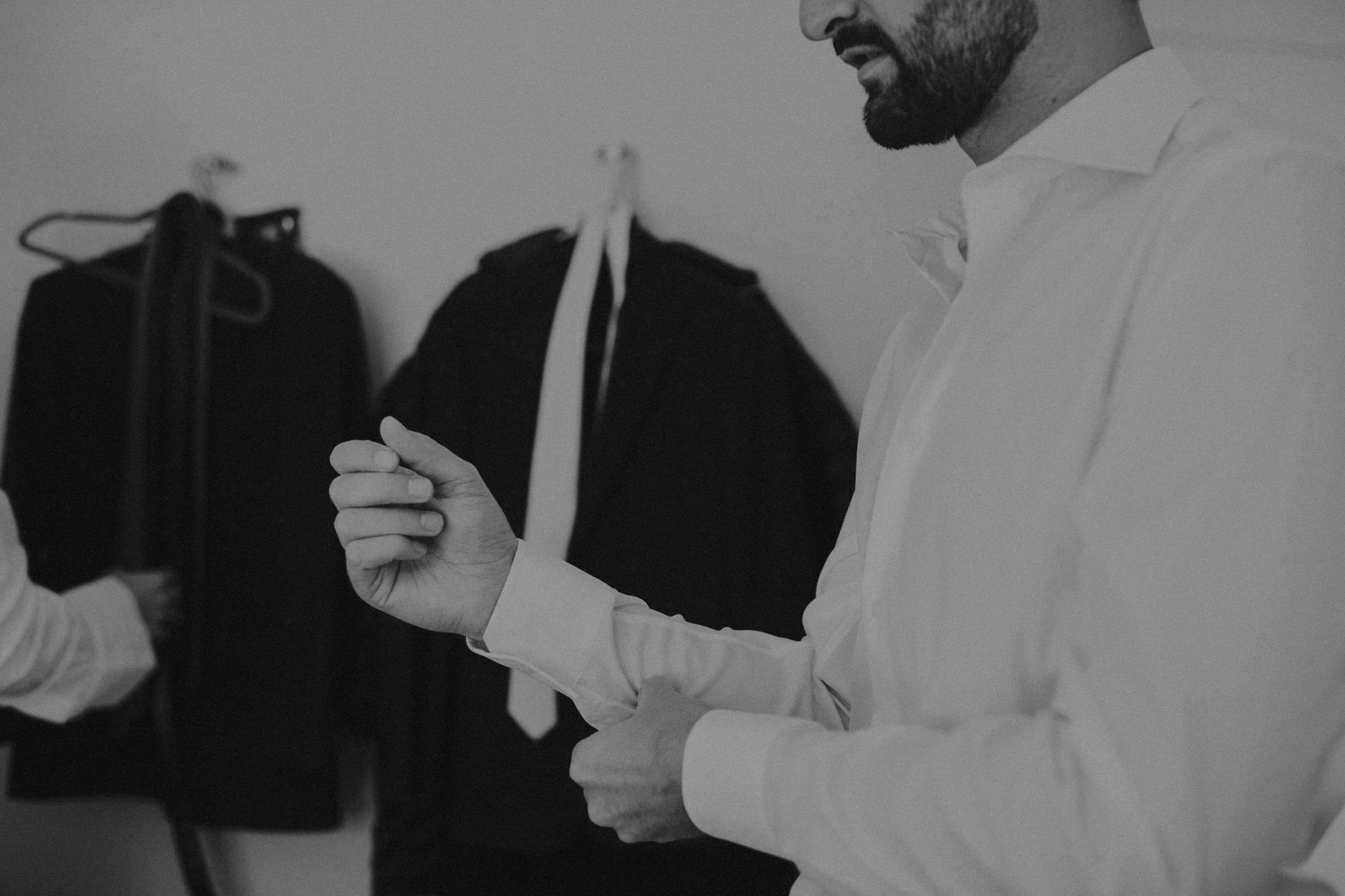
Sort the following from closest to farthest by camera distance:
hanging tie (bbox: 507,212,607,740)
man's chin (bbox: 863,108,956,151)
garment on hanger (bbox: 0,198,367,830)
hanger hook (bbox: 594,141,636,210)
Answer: man's chin (bbox: 863,108,956,151) → hanging tie (bbox: 507,212,607,740) → garment on hanger (bbox: 0,198,367,830) → hanger hook (bbox: 594,141,636,210)

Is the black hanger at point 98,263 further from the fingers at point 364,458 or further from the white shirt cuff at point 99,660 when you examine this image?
the fingers at point 364,458

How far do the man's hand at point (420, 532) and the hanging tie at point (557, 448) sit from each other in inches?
27.5

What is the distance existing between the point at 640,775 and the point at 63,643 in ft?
3.32

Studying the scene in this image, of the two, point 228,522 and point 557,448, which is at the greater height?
point 557,448

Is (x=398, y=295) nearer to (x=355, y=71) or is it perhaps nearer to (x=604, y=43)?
(x=355, y=71)

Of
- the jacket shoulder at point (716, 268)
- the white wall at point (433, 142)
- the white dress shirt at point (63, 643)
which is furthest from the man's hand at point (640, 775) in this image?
the white wall at point (433, 142)

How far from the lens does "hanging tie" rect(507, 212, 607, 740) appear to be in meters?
1.75

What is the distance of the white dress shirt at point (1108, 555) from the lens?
0.65 metres

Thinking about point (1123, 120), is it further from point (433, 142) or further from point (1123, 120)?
point (433, 142)

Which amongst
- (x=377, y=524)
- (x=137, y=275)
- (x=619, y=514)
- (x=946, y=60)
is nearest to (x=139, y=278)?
(x=137, y=275)

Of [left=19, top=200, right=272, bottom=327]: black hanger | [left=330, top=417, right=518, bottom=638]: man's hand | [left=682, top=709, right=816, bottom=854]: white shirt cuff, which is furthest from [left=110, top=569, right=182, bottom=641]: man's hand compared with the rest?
[left=682, top=709, right=816, bottom=854]: white shirt cuff

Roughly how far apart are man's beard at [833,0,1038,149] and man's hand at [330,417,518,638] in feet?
1.67

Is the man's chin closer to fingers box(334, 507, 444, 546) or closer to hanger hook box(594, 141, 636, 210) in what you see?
fingers box(334, 507, 444, 546)

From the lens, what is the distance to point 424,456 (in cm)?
99
